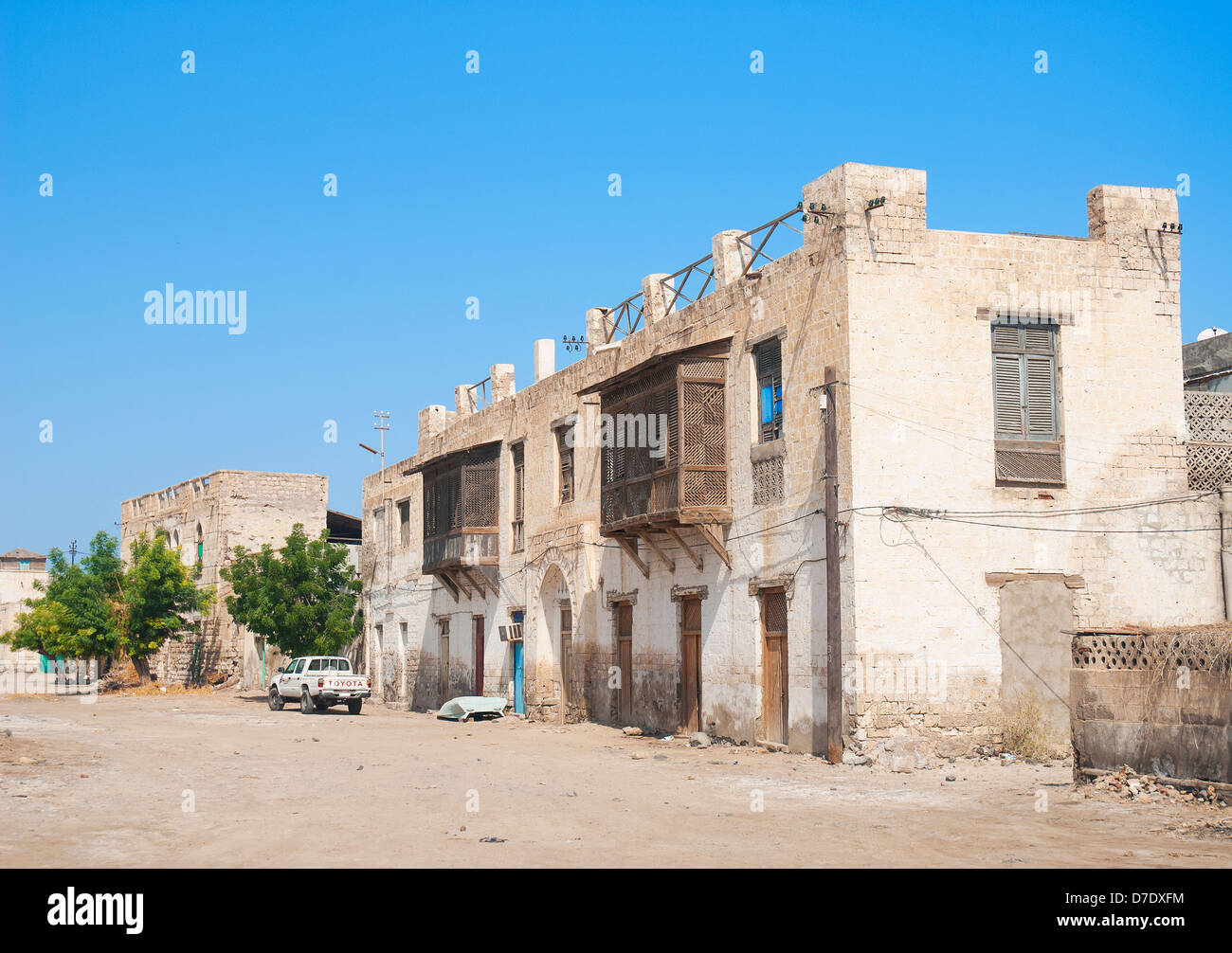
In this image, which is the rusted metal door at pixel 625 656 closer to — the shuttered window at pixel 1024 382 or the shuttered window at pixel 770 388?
the shuttered window at pixel 770 388

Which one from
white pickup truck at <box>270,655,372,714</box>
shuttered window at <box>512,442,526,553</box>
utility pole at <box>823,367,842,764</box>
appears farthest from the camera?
white pickup truck at <box>270,655,372,714</box>

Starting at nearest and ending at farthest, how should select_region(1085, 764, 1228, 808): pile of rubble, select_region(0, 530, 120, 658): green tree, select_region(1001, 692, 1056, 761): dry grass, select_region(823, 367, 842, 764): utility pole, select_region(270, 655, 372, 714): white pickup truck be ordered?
1. select_region(1085, 764, 1228, 808): pile of rubble
2. select_region(1001, 692, 1056, 761): dry grass
3. select_region(823, 367, 842, 764): utility pole
4. select_region(270, 655, 372, 714): white pickup truck
5. select_region(0, 530, 120, 658): green tree

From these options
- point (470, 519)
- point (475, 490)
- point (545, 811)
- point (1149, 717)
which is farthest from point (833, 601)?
point (475, 490)

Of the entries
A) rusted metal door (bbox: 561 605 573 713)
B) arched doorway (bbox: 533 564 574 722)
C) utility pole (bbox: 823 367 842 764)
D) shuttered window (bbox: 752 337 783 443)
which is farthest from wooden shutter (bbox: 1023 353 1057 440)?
rusted metal door (bbox: 561 605 573 713)

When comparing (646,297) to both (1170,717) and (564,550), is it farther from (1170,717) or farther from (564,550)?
(1170,717)

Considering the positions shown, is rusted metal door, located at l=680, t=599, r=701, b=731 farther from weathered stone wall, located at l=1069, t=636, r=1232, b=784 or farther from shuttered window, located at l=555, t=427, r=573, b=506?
weathered stone wall, located at l=1069, t=636, r=1232, b=784

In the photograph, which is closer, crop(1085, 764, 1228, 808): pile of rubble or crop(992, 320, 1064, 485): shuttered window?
crop(1085, 764, 1228, 808): pile of rubble

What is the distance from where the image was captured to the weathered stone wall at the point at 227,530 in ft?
149

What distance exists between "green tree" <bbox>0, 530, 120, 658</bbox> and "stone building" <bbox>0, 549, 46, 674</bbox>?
15.6 feet

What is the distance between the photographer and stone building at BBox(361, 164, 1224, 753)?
1697 centimetres

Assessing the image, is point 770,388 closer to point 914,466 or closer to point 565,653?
point 914,466

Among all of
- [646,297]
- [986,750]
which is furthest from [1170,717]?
[646,297]
